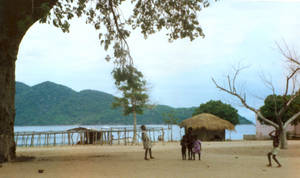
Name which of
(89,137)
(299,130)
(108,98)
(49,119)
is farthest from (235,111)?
(49,119)

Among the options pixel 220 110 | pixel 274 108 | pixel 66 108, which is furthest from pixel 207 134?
pixel 66 108

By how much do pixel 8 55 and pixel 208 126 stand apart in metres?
20.2

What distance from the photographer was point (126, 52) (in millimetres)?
14977

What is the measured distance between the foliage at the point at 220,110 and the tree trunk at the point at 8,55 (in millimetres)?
35381

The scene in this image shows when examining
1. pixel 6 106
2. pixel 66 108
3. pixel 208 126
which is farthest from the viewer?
pixel 66 108

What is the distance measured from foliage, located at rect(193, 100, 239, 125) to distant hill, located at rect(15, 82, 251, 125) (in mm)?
74942

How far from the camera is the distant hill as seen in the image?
415 feet

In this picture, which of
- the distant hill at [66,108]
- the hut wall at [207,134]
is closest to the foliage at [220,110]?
the hut wall at [207,134]

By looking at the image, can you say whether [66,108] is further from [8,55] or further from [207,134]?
[8,55]

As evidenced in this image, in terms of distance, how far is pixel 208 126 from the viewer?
1151 inches

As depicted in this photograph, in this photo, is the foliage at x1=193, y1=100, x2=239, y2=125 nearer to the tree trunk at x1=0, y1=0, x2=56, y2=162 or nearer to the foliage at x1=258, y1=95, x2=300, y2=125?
the foliage at x1=258, y1=95, x2=300, y2=125

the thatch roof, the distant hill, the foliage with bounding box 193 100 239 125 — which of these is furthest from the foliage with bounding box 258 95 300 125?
the distant hill

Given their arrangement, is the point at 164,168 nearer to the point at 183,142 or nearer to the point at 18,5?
the point at 183,142

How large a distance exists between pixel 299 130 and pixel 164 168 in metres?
27.6
